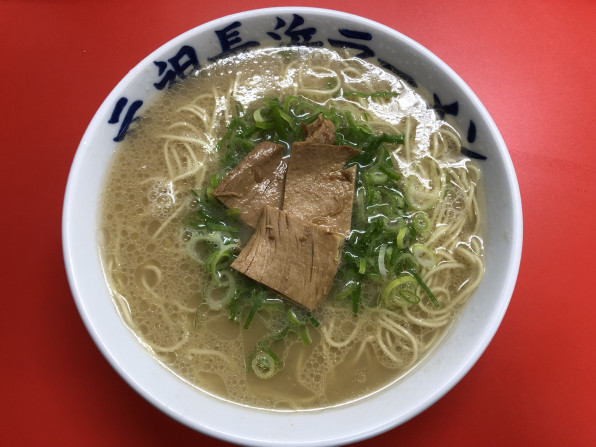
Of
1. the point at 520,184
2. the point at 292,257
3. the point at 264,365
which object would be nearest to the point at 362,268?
the point at 292,257

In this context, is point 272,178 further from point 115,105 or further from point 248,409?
point 248,409

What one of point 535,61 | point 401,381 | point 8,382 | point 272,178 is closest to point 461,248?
point 401,381

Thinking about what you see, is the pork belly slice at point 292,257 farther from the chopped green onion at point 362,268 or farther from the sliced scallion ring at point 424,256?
the sliced scallion ring at point 424,256

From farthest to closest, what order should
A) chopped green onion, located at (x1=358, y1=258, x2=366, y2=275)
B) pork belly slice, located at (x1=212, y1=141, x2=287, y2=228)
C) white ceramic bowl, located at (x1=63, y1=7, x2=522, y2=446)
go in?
1. pork belly slice, located at (x1=212, y1=141, x2=287, y2=228)
2. chopped green onion, located at (x1=358, y1=258, x2=366, y2=275)
3. white ceramic bowl, located at (x1=63, y1=7, x2=522, y2=446)

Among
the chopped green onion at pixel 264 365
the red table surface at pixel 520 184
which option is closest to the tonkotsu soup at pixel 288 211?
the chopped green onion at pixel 264 365

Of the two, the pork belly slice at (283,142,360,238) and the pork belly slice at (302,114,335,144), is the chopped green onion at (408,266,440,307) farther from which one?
the pork belly slice at (302,114,335,144)

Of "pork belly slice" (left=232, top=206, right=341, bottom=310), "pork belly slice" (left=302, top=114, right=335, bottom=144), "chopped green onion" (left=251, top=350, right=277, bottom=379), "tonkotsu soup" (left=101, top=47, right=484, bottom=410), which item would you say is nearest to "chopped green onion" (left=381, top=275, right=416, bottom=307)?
"tonkotsu soup" (left=101, top=47, right=484, bottom=410)
